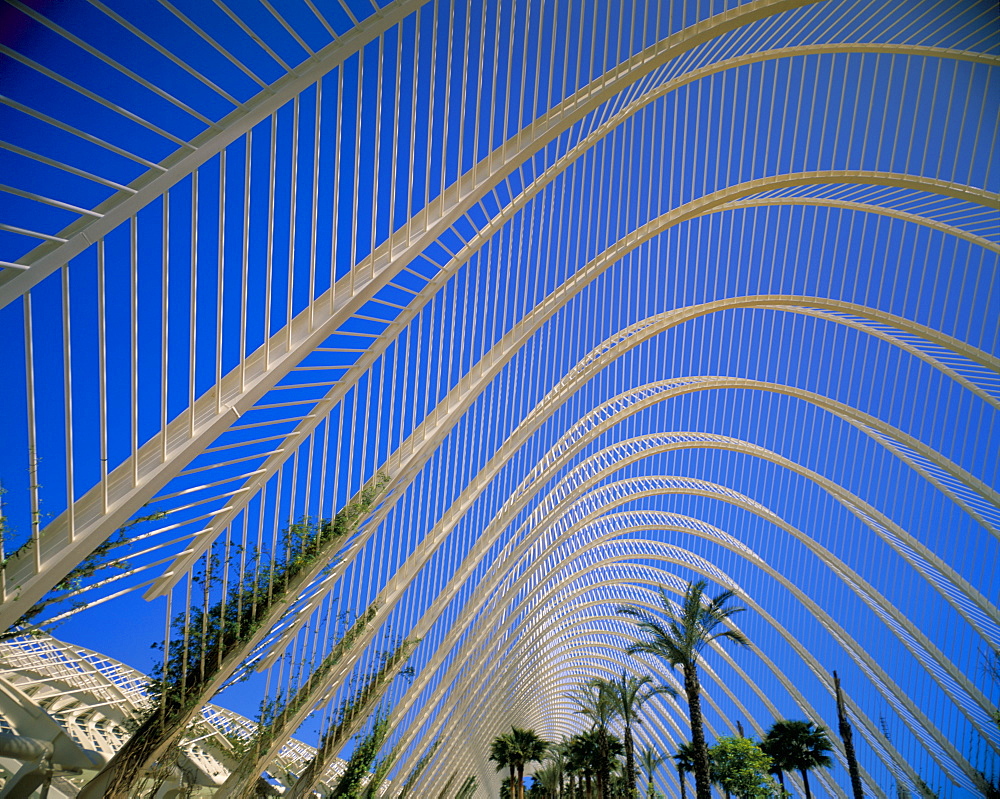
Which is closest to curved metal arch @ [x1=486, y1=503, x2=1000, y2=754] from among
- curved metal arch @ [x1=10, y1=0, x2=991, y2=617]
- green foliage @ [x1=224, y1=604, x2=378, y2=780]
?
green foliage @ [x1=224, y1=604, x2=378, y2=780]

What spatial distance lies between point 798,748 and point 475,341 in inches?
1076

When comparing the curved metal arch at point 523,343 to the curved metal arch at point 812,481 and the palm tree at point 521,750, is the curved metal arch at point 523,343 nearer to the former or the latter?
the curved metal arch at point 812,481

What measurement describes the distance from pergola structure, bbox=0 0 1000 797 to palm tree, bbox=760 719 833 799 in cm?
289

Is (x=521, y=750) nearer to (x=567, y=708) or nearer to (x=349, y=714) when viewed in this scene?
(x=349, y=714)

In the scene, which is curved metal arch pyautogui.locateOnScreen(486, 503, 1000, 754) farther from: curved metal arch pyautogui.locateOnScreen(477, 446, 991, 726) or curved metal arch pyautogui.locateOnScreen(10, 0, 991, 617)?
curved metal arch pyautogui.locateOnScreen(10, 0, 991, 617)

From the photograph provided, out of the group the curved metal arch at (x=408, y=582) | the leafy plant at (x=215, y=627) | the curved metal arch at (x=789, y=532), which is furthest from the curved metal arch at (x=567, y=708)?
the leafy plant at (x=215, y=627)

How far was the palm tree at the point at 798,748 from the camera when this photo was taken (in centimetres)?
2777

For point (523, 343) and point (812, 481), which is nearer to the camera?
point (523, 343)

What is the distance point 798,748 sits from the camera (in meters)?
28.1

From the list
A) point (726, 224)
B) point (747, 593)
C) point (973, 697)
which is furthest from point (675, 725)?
point (726, 224)

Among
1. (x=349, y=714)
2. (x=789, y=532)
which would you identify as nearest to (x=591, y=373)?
(x=349, y=714)

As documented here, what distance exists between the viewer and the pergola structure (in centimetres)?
647

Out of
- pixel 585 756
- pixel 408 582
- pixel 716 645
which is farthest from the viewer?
pixel 585 756

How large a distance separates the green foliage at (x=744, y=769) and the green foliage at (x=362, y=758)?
1420cm
